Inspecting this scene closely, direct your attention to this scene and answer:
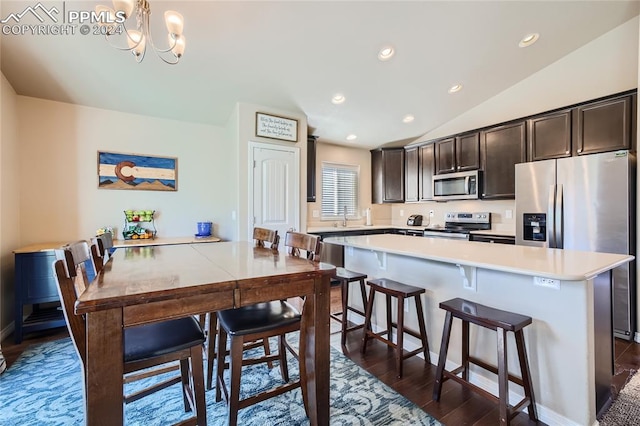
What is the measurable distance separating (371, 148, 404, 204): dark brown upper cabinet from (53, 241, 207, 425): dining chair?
4.41 meters

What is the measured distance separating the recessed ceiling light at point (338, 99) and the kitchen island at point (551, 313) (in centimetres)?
235

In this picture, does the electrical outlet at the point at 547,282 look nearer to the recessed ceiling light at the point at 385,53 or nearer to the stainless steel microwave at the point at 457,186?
the recessed ceiling light at the point at 385,53

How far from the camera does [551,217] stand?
3021 mm

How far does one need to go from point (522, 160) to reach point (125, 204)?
17.2 feet

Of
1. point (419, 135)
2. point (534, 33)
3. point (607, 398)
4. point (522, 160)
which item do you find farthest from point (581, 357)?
point (419, 135)

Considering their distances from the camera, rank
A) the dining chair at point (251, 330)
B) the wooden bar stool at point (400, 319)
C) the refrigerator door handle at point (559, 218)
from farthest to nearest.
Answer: the refrigerator door handle at point (559, 218), the wooden bar stool at point (400, 319), the dining chair at point (251, 330)

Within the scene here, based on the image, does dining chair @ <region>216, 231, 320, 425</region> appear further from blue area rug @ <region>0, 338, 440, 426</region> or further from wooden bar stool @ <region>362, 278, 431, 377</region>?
wooden bar stool @ <region>362, 278, 431, 377</region>

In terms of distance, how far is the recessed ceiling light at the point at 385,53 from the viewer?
9.78ft

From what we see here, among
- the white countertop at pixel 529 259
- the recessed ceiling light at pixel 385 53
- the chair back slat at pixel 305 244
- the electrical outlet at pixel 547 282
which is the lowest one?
the electrical outlet at pixel 547 282

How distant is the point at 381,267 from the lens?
2.77 meters

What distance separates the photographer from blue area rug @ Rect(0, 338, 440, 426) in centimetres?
166

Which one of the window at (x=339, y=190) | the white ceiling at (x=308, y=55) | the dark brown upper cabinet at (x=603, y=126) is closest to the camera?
the white ceiling at (x=308, y=55)

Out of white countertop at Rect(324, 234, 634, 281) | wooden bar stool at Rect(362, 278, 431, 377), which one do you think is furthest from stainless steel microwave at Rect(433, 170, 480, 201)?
wooden bar stool at Rect(362, 278, 431, 377)

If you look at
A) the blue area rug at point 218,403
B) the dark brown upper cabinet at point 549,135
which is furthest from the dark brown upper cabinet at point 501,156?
the blue area rug at point 218,403
